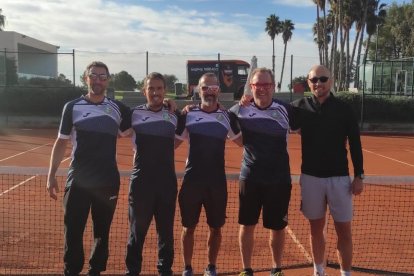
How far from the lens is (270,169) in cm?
442

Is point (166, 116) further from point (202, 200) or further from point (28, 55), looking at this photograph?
point (28, 55)

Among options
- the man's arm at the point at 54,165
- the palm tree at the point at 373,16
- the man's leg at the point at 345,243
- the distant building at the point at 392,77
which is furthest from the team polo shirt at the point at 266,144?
the palm tree at the point at 373,16

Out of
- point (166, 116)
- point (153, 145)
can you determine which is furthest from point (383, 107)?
point (153, 145)

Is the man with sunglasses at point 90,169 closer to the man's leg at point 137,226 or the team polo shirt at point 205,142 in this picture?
the man's leg at point 137,226

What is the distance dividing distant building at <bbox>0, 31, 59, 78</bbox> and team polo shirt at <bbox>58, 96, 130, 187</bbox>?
21505mm

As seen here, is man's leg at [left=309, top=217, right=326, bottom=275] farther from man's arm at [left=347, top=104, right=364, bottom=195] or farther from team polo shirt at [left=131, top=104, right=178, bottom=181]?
team polo shirt at [left=131, top=104, right=178, bottom=181]

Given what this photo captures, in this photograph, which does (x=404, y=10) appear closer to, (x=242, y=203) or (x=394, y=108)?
(x=394, y=108)

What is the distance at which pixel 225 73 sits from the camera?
A: 3469 cm

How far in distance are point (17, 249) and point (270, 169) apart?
3636 millimetres

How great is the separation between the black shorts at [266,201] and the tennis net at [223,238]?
0.84m

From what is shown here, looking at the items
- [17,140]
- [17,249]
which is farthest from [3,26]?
[17,249]

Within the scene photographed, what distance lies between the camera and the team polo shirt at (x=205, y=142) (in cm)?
445

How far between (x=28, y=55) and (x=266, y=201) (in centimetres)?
2927

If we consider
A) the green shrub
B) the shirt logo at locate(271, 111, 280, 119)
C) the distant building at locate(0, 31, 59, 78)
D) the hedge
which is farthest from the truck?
the shirt logo at locate(271, 111, 280, 119)
